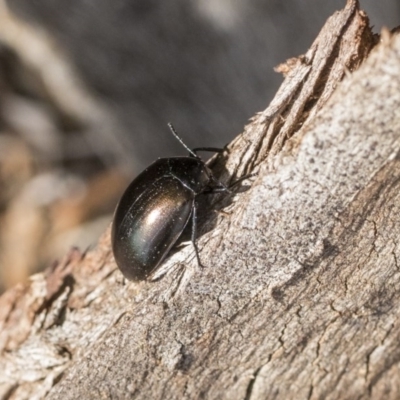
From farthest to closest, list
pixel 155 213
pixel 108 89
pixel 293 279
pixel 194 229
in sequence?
pixel 108 89 → pixel 155 213 → pixel 194 229 → pixel 293 279

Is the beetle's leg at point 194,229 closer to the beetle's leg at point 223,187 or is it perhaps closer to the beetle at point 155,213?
the beetle at point 155,213

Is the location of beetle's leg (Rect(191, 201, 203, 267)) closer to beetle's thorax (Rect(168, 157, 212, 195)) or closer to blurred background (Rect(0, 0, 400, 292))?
beetle's thorax (Rect(168, 157, 212, 195))

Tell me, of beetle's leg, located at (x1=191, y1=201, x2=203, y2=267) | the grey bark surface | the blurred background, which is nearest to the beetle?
beetle's leg, located at (x1=191, y1=201, x2=203, y2=267)

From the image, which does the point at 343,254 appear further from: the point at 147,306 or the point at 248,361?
the point at 147,306

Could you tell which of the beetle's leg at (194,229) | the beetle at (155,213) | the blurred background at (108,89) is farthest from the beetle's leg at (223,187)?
the blurred background at (108,89)

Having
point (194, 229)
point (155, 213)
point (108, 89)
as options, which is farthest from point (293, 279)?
point (108, 89)

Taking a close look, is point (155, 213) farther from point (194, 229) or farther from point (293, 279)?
point (293, 279)

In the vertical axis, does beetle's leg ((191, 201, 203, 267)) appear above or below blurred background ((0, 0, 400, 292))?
below
